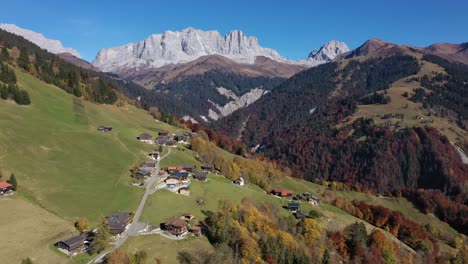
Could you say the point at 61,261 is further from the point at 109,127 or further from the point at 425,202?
the point at 425,202

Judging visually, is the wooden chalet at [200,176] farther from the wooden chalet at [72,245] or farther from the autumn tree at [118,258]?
the wooden chalet at [72,245]

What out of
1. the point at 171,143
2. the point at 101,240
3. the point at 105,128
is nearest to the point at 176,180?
the point at 101,240

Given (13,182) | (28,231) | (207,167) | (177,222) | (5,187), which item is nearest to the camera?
(28,231)

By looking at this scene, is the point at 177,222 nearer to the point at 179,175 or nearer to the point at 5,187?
the point at 179,175

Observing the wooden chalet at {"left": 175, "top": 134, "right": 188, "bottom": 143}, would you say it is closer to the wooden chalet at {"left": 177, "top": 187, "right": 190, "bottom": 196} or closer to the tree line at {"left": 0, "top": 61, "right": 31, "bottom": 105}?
the wooden chalet at {"left": 177, "top": 187, "right": 190, "bottom": 196}

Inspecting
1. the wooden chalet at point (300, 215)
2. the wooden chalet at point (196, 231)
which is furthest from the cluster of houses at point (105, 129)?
the wooden chalet at point (300, 215)

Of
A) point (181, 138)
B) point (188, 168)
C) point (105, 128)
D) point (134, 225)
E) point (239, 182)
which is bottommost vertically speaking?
point (134, 225)
